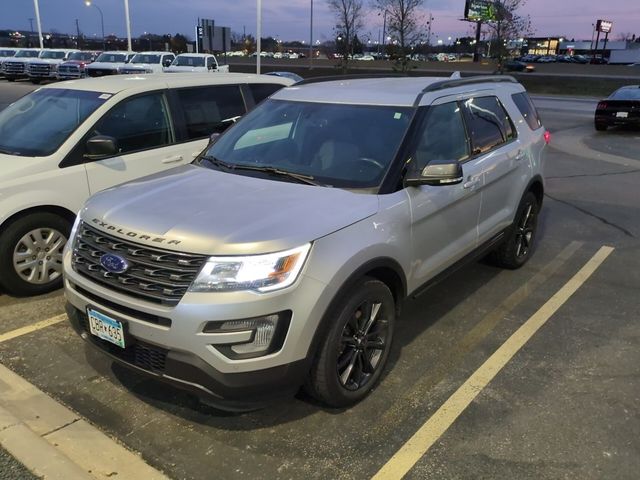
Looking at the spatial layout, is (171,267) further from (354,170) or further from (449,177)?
(449,177)

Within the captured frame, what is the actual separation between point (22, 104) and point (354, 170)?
156 inches

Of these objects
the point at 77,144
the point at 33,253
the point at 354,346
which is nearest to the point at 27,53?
the point at 77,144

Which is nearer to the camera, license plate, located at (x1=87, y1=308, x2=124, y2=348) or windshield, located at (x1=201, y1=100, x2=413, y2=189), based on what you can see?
license plate, located at (x1=87, y1=308, x2=124, y2=348)

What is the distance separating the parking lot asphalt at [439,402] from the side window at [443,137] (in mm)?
1319

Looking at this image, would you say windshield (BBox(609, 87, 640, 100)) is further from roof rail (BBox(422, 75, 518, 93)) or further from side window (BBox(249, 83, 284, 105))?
side window (BBox(249, 83, 284, 105))

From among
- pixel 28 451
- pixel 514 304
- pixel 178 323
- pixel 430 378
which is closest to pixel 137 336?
pixel 178 323

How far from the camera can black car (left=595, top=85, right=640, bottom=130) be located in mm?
16656

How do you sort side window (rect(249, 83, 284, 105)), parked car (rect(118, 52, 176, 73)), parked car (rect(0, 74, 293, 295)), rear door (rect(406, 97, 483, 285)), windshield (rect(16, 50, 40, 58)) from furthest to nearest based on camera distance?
windshield (rect(16, 50, 40, 58)) < parked car (rect(118, 52, 176, 73)) < side window (rect(249, 83, 284, 105)) < parked car (rect(0, 74, 293, 295)) < rear door (rect(406, 97, 483, 285))

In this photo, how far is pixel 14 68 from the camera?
33156mm

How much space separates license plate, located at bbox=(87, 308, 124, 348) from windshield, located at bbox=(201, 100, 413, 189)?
4.30ft

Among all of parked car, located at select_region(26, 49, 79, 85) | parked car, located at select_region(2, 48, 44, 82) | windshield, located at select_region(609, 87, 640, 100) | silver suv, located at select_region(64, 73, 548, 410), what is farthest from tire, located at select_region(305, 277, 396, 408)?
parked car, located at select_region(2, 48, 44, 82)

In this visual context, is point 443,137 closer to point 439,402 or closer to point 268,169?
point 268,169

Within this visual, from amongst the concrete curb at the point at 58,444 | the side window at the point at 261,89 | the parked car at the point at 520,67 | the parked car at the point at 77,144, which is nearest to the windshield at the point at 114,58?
the side window at the point at 261,89

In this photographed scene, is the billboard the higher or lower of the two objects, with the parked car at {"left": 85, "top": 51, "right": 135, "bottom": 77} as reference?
higher
